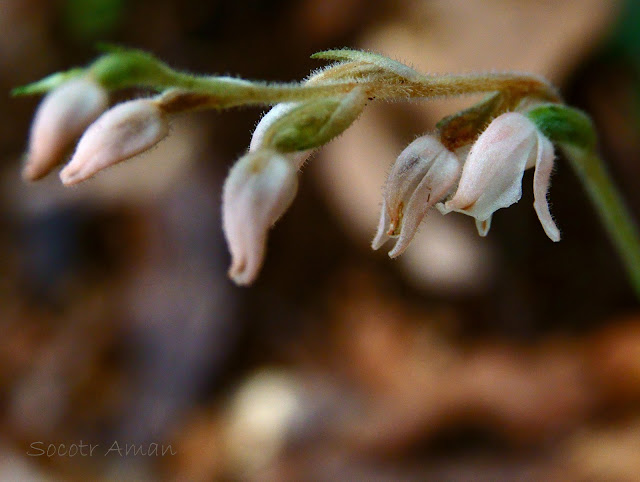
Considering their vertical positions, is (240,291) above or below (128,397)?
above

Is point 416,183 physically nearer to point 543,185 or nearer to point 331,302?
point 543,185

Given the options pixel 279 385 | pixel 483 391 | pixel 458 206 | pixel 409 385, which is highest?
pixel 458 206

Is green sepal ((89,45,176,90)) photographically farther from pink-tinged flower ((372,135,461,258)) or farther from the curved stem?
the curved stem

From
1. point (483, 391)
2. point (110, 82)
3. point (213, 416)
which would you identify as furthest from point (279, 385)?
point (110, 82)

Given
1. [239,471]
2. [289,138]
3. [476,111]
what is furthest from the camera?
[239,471]

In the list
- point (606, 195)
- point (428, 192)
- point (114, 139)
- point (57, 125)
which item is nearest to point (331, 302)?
point (606, 195)

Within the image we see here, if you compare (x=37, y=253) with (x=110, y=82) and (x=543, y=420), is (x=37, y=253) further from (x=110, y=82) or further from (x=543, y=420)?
(x=110, y=82)

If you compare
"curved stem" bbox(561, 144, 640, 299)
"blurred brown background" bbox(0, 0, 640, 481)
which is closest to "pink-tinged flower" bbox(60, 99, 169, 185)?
"curved stem" bbox(561, 144, 640, 299)
